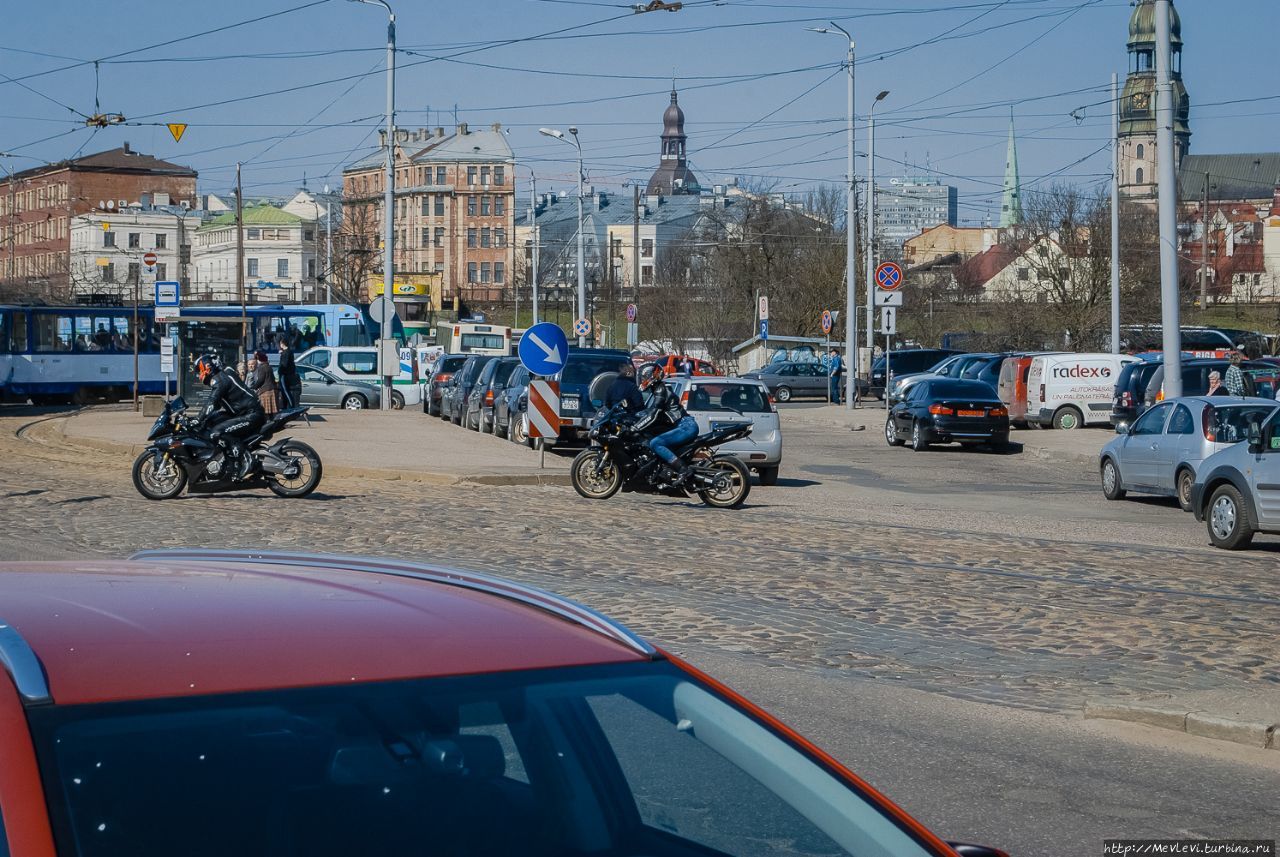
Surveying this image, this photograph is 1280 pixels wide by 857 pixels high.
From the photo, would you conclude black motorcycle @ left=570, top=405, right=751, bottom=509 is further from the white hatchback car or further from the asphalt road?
the white hatchback car

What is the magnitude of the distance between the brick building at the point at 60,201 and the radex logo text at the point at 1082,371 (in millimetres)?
44511

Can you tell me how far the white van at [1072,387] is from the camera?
35625 millimetres

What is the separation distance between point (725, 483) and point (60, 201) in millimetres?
79822

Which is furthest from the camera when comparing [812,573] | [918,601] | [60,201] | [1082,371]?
[60,201]

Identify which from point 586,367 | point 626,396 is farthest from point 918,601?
point 586,367

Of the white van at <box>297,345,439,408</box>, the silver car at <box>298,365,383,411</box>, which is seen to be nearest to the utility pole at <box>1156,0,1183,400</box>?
the white van at <box>297,345,439,408</box>

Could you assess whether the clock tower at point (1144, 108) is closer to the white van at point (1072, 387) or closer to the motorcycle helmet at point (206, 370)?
the white van at point (1072, 387)

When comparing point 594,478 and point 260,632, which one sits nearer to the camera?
point 260,632

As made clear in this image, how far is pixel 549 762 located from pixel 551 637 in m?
0.22

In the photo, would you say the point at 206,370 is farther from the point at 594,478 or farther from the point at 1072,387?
the point at 1072,387

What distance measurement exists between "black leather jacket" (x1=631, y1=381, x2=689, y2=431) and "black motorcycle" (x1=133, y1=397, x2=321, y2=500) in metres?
4.05

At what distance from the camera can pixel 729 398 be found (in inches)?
950

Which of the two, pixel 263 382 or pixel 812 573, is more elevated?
pixel 263 382

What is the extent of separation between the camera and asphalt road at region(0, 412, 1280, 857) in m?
6.46
